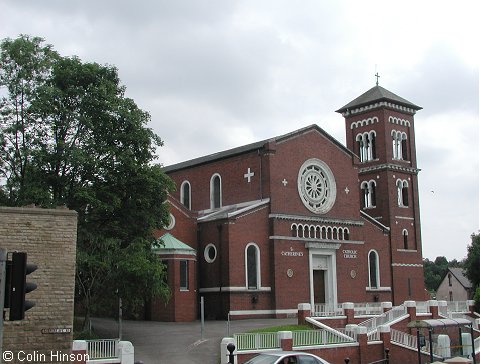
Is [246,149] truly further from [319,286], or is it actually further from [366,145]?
[366,145]

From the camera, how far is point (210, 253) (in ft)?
140

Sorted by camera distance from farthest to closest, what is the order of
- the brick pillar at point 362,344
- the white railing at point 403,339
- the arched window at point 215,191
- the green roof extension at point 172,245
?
the arched window at point 215,191
the green roof extension at point 172,245
the white railing at point 403,339
the brick pillar at point 362,344

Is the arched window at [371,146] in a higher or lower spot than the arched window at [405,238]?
higher

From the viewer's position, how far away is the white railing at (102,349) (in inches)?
884

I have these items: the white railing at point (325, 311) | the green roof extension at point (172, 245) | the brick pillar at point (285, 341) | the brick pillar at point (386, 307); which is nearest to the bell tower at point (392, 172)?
the brick pillar at point (386, 307)

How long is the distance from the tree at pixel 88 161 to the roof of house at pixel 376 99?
3117cm

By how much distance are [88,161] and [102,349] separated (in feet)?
28.0

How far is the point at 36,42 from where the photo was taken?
28984 mm

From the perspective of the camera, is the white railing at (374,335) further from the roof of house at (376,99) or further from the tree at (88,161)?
the roof of house at (376,99)

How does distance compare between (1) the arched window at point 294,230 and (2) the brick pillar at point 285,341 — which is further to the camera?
(1) the arched window at point 294,230

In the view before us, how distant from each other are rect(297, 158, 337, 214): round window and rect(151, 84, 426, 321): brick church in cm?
8

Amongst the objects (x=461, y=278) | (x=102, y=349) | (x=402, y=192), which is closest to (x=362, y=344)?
(x=102, y=349)

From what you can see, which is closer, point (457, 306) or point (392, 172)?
point (457, 306)

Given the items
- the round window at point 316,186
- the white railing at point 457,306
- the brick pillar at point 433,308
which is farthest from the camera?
the round window at point 316,186
